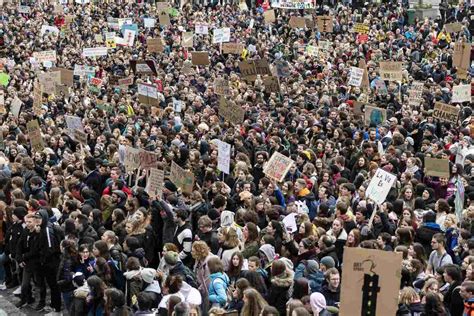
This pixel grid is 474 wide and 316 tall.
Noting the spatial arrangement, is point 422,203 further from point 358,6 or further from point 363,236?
point 358,6

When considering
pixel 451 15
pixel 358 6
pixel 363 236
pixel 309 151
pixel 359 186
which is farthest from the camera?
pixel 358 6

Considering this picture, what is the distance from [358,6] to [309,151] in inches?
1097

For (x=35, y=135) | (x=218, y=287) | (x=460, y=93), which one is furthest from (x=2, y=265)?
(x=460, y=93)

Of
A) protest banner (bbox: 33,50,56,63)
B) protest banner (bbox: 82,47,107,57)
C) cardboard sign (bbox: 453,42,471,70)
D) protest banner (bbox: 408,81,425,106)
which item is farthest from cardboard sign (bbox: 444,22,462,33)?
protest banner (bbox: 33,50,56,63)

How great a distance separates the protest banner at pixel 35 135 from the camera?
672 inches

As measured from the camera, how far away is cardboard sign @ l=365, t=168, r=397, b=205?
12500 mm

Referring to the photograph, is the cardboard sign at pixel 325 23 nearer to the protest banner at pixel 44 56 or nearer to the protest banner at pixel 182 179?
the protest banner at pixel 44 56

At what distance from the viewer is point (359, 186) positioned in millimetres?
14039

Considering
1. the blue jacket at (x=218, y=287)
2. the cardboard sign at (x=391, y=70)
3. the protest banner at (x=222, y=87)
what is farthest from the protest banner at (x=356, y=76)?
the blue jacket at (x=218, y=287)

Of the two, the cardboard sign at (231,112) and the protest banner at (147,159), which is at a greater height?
the protest banner at (147,159)

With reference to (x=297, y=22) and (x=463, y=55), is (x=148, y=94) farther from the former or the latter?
(x=297, y=22)

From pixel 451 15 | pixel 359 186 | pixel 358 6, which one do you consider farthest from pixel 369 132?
pixel 358 6

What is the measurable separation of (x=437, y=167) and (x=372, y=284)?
6636mm

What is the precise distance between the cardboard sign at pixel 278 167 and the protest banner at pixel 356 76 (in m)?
8.73
